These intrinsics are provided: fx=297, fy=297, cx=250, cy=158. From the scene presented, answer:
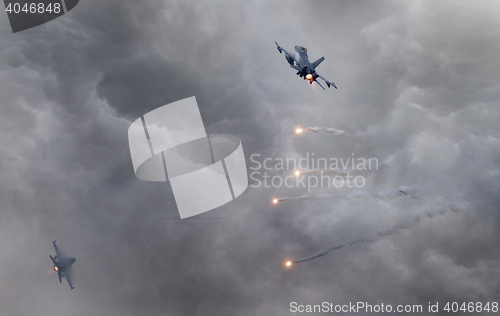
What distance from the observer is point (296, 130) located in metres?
114

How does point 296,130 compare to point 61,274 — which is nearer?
point 296,130

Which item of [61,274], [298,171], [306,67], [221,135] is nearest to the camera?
[306,67]

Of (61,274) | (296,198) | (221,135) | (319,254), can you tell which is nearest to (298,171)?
(296,198)

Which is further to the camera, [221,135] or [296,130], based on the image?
[221,135]

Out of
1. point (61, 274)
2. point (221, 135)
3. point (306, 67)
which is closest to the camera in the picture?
point (306, 67)

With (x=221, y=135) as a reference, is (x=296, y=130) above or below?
below

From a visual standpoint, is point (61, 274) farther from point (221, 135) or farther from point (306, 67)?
point (306, 67)

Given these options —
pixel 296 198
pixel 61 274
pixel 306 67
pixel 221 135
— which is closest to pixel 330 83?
pixel 306 67

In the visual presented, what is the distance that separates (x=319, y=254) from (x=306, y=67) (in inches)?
2976

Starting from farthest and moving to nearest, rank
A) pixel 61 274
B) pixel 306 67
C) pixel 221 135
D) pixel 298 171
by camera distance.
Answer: pixel 221 135 → pixel 61 274 → pixel 298 171 → pixel 306 67

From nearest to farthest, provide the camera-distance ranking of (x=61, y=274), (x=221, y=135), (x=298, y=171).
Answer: (x=298, y=171)
(x=61, y=274)
(x=221, y=135)

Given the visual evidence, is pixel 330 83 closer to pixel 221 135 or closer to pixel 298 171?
pixel 298 171

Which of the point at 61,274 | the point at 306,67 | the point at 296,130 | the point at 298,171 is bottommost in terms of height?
the point at 61,274

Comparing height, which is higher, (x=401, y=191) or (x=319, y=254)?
(x=401, y=191)
